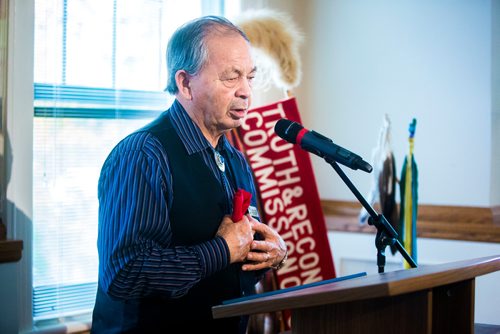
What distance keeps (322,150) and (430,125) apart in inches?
71.8

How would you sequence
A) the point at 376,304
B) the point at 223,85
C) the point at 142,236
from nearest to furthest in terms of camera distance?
the point at 376,304 → the point at 142,236 → the point at 223,85

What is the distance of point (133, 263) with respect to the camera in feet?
4.67

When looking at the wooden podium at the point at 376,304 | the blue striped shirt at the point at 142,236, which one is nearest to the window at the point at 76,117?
the blue striped shirt at the point at 142,236

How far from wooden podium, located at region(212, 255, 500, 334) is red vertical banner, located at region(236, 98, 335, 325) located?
4.86ft

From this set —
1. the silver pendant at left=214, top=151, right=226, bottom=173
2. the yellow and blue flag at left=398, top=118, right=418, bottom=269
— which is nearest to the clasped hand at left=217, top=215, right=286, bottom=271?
the silver pendant at left=214, top=151, right=226, bottom=173

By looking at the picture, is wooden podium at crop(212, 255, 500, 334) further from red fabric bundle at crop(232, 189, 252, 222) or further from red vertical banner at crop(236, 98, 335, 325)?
red vertical banner at crop(236, 98, 335, 325)

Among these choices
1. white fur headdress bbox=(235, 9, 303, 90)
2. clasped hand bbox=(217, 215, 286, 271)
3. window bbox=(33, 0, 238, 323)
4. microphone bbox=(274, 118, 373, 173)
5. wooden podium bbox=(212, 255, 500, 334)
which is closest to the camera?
wooden podium bbox=(212, 255, 500, 334)

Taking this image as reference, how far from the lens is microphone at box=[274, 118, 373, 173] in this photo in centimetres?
143

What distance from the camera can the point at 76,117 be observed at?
8.15ft

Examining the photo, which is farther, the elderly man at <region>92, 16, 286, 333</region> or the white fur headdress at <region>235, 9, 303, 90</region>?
the white fur headdress at <region>235, 9, 303, 90</region>

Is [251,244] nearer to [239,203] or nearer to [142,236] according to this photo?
[239,203]

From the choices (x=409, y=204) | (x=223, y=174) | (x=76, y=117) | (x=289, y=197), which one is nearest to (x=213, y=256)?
(x=223, y=174)

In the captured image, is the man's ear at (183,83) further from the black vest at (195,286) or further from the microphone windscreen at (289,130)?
the microphone windscreen at (289,130)

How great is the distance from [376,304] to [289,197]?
5.51 ft
